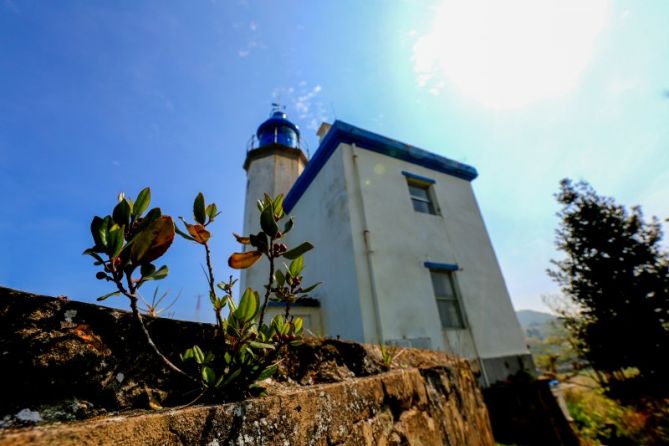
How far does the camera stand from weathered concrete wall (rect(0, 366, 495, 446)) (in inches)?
24.5

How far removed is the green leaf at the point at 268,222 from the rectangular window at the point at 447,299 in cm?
594

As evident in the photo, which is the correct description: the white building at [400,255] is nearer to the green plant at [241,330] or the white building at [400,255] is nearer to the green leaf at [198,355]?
the green plant at [241,330]

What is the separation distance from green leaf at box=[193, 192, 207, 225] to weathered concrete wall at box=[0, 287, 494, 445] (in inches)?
16.7

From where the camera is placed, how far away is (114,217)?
936 mm

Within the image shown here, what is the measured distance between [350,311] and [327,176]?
12.0 ft

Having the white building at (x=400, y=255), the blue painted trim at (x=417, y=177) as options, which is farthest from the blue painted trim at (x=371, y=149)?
the blue painted trim at (x=417, y=177)

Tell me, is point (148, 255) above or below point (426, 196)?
below

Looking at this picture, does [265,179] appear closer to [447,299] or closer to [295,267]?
[447,299]

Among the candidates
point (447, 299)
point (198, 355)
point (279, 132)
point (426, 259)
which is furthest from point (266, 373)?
point (279, 132)

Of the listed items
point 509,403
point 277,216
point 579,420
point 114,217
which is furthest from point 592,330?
point 114,217

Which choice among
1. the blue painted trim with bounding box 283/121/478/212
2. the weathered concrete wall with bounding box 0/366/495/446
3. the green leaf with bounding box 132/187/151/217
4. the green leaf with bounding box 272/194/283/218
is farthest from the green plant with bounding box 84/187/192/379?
the blue painted trim with bounding box 283/121/478/212

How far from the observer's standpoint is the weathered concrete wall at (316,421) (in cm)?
62

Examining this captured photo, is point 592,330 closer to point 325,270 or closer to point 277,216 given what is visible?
point 325,270

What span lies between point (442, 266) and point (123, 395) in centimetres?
664
